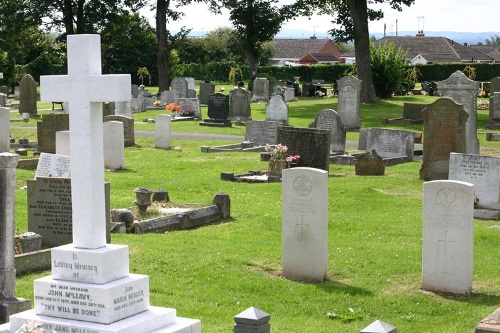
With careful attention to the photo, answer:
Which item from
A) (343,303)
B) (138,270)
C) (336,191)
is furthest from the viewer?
(336,191)

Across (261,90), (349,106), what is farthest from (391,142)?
(261,90)

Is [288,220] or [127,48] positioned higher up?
[127,48]

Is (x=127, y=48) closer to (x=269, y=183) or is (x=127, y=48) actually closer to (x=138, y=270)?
(x=269, y=183)

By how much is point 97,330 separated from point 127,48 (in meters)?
61.1

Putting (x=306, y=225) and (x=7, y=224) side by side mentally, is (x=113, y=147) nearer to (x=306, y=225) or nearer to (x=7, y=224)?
(x=306, y=225)

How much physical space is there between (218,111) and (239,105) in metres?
1.26

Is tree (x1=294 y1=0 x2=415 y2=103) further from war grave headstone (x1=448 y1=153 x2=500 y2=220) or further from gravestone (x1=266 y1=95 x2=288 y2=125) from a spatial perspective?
war grave headstone (x1=448 y1=153 x2=500 y2=220)

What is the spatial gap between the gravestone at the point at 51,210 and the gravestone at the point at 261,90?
37405 millimetres

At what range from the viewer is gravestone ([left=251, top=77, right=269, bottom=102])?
52438mm

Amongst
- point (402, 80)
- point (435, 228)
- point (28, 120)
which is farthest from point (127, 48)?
point (435, 228)

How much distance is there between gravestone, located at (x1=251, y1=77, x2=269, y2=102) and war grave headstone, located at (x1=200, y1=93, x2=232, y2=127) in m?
13.7

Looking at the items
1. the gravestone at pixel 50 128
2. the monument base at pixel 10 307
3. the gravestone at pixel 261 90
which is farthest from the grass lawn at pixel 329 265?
the gravestone at pixel 261 90

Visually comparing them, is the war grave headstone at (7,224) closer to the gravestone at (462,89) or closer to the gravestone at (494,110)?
the gravestone at (462,89)

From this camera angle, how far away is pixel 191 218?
17.1 metres
